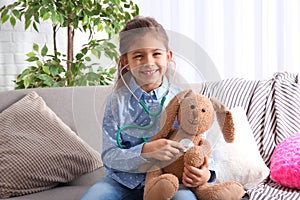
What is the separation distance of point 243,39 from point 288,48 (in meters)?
A: 0.27

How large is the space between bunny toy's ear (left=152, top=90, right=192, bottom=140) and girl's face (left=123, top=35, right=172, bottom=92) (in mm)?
80

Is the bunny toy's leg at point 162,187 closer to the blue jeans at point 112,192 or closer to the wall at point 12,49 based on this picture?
the blue jeans at point 112,192

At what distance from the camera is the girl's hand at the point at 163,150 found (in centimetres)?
125

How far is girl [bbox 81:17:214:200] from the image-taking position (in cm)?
123

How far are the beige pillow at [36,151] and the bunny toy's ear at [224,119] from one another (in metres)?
0.70

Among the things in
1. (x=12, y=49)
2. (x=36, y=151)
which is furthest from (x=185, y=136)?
(x=12, y=49)

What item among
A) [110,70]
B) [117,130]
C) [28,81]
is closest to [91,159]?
[117,130]

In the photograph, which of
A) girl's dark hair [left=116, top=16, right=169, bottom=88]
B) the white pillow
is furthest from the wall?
girl's dark hair [left=116, top=16, right=169, bottom=88]

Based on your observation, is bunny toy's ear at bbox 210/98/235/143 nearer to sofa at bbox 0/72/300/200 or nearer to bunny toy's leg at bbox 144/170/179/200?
bunny toy's leg at bbox 144/170/179/200

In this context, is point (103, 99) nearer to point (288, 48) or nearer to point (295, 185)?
point (295, 185)

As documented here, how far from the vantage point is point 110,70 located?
1.29 meters

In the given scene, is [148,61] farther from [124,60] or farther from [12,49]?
[12,49]

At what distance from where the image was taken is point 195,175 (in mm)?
1356

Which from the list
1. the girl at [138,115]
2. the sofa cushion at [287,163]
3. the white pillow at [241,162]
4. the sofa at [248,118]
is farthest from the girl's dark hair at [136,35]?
the sofa cushion at [287,163]
